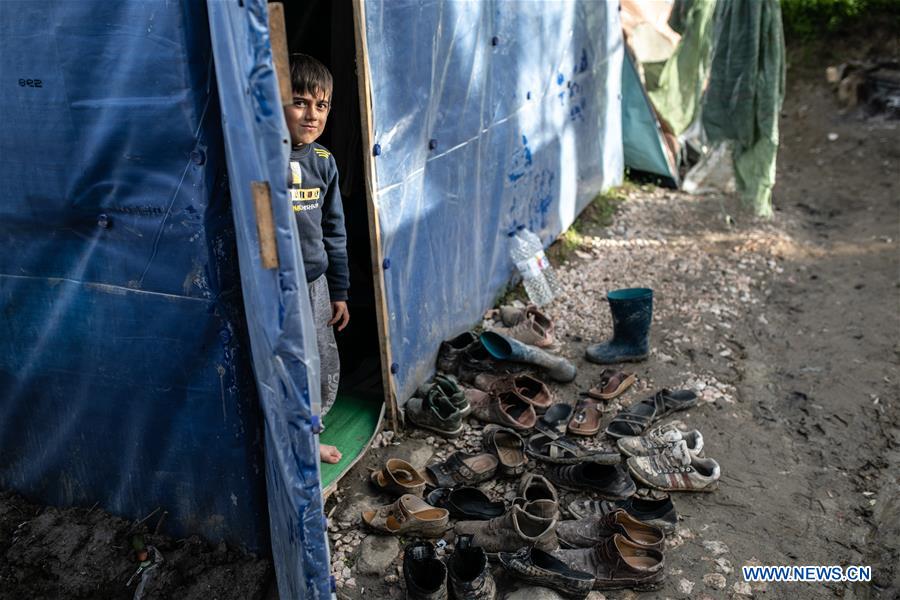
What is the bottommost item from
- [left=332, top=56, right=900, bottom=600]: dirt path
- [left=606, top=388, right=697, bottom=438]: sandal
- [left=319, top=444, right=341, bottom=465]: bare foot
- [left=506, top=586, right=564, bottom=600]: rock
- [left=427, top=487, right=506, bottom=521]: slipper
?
[left=332, top=56, right=900, bottom=600]: dirt path

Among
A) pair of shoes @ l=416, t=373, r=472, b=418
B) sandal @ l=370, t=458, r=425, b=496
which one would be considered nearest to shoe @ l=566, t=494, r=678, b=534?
sandal @ l=370, t=458, r=425, b=496

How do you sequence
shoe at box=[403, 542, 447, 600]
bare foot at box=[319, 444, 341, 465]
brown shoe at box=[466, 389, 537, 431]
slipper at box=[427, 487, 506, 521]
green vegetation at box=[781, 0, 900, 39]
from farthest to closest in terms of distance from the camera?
green vegetation at box=[781, 0, 900, 39]
brown shoe at box=[466, 389, 537, 431]
bare foot at box=[319, 444, 341, 465]
slipper at box=[427, 487, 506, 521]
shoe at box=[403, 542, 447, 600]

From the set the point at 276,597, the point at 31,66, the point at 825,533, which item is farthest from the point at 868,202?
the point at 31,66

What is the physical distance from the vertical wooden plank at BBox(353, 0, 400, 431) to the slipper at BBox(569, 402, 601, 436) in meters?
0.93

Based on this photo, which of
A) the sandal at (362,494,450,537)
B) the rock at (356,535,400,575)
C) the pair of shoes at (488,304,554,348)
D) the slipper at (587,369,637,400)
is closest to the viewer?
the rock at (356,535,400,575)

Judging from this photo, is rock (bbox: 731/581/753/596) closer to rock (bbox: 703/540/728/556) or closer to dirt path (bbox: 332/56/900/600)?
dirt path (bbox: 332/56/900/600)

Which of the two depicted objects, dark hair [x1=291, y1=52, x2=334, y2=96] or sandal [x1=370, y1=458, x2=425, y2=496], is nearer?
dark hair [x1=291, y1=52, x2=334, y2=96]

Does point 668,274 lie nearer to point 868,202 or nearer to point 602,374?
point 602,374

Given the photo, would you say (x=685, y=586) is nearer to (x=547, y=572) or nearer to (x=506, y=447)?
(x=547, y=572)

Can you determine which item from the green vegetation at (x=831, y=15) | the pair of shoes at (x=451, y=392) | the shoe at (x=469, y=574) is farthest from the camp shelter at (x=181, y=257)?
the green vegetation at (x=831, y=15)

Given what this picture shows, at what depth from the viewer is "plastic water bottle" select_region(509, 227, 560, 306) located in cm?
522

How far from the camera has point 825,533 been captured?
3158 millimetres

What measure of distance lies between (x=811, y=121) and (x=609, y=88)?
383 centimetres

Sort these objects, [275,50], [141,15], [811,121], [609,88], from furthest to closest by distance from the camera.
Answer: [811,121]
[609,88]
[141,15]
[275,50]
